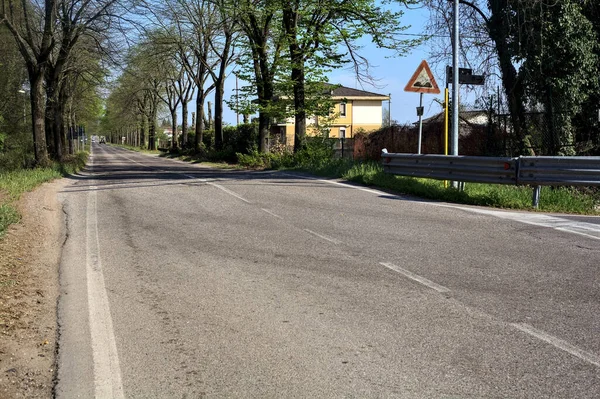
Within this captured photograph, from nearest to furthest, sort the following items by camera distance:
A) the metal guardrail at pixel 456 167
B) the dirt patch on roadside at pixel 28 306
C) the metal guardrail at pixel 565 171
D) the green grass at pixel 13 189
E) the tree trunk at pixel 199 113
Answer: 1. the dirt patch on roadside at pixel 28 306
2. the green grass at pixel 13 189
3. the metal guardrail at pixel 565 171
4. the metal guardrail at pixel 456 167
5. the tree trunk at pixel 199 113

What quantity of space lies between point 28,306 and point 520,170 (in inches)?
385

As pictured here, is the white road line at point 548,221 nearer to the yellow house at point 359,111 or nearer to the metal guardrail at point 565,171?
the metal guardrail at point 565,171

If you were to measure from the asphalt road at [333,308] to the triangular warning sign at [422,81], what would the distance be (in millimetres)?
4688

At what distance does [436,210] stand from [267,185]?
6.73m

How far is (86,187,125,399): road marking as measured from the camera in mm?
4160

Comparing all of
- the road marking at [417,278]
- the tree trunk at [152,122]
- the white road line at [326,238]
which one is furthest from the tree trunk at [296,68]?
the tree trunk at [152,122]

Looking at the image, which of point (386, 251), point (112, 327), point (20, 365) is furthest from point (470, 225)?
point (20, 365)

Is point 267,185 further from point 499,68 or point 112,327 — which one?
point 112,327

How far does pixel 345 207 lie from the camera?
12.4 m

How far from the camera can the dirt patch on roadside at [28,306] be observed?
432 centimetres

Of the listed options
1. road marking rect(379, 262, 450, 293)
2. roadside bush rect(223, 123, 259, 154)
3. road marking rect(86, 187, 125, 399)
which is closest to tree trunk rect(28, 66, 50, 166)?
roadside bush rect(223, 123, 259, 154)

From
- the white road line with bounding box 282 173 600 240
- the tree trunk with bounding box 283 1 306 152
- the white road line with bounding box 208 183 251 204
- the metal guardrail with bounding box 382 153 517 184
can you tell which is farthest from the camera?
the tree trunk with bounding box 283 1 306 152

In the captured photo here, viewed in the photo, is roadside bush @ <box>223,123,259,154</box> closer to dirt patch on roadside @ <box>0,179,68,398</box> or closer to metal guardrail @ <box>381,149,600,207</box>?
metal guardrail @ <box>381,149,600,207</box>

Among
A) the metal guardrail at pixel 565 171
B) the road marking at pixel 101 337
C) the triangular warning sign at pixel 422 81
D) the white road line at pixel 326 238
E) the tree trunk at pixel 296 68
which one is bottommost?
the road marking at pixel 101 337
